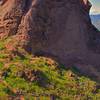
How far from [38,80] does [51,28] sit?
13172 mm

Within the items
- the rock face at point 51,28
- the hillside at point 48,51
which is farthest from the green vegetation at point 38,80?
the rock face at point 51,28

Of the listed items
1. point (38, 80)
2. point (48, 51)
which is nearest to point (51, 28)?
point (48, 51)

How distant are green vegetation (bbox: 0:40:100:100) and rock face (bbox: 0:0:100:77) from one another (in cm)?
289

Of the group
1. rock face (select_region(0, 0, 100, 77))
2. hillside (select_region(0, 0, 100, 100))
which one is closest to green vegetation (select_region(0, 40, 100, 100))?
hillside (select_region(0, 0, 100, 100))

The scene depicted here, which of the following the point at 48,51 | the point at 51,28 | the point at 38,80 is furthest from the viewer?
the point at 51,28

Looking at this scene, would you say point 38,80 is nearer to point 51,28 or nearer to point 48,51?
point 48,51

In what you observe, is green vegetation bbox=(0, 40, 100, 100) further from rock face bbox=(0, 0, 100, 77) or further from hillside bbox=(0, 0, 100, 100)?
rock face bbox=(0, 0, 100, 77)

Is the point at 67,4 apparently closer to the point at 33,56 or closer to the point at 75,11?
the point at 75,11

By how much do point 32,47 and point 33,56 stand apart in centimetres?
150

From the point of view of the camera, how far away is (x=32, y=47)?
8988cm

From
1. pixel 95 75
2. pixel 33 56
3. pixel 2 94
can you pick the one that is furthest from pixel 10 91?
pixel 95 75

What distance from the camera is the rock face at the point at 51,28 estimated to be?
9075cm

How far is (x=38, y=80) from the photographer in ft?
270

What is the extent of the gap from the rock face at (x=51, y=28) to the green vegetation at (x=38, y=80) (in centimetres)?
289
